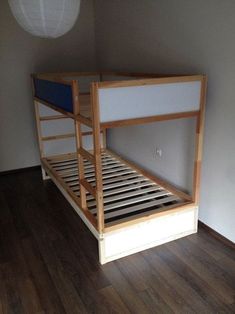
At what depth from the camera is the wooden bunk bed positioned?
1686 millimetres

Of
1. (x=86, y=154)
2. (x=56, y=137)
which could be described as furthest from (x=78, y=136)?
(x=56, y=137)

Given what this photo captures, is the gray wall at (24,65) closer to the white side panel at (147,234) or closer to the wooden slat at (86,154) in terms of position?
the wooden slat at (86,154)

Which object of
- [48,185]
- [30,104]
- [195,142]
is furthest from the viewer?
[30,104]

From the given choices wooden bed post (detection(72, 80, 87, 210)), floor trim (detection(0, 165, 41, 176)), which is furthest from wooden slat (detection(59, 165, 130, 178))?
floor trim (detection(0, 165, 41, 176))

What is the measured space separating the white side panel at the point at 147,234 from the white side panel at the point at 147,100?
28.9 inches

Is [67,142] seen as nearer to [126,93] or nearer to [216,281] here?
[126,93]

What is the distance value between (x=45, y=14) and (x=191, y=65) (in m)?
1.03

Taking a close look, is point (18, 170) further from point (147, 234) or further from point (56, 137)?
point (147, 234)

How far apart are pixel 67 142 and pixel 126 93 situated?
1.89m

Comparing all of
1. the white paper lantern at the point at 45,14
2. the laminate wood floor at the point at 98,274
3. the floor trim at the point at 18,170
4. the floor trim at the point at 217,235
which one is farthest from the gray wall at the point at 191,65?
the floor trim at the point at 18,170

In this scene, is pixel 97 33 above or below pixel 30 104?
above

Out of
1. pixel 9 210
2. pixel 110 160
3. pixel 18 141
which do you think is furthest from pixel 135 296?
pixel 18 141

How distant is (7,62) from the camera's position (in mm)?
3166

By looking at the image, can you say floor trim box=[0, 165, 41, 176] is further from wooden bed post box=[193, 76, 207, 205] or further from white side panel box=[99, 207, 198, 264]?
wooden bed post box=[193, 76, 207, 205]
